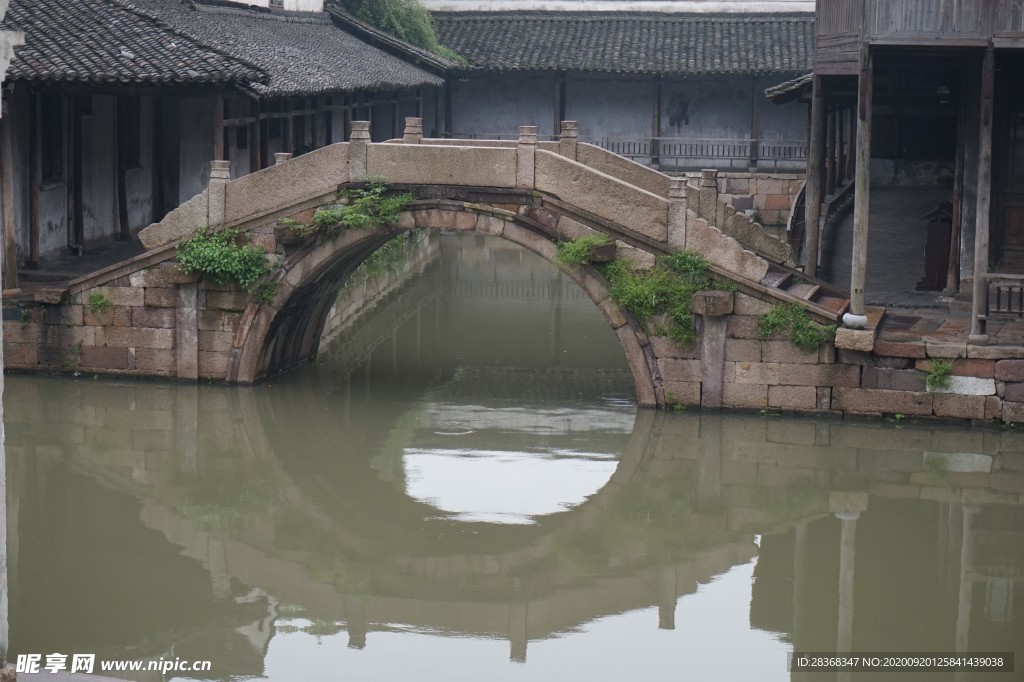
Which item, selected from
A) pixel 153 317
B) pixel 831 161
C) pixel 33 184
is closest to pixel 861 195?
pixel 831 161

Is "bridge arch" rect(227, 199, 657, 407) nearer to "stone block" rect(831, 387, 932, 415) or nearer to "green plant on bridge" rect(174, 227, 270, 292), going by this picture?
"green plant on bridge" rect(174, 227, 270, 292)

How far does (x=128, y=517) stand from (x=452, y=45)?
22.9m

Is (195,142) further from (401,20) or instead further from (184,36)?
(401,20)

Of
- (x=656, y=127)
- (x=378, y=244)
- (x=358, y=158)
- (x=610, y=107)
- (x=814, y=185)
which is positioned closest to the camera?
(x=358, y=158)

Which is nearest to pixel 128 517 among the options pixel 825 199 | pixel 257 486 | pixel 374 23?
pixel 257 486

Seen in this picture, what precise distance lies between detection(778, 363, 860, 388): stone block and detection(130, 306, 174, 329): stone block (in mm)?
6793

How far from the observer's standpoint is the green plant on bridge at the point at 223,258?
16.0 meters

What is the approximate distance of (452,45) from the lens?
33562 millimetres

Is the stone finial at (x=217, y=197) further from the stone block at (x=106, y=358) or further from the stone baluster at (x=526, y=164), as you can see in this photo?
the stone baluster at (x=526, y=164)

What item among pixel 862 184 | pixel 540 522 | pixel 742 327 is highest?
pixel 862 184

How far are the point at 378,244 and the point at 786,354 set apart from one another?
514cm

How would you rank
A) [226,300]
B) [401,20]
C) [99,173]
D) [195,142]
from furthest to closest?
1. [401,20]
2. [195,142]
3. [99,173]
4. [226,300]

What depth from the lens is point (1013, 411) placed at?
14836 mm

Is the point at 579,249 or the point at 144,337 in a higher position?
the point at 579,249
